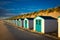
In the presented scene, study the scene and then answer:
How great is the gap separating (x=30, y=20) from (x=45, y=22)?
1170cm

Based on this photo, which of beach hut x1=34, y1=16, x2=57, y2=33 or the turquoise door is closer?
beach hut x1=34, y1=16, x2=57, y2=33

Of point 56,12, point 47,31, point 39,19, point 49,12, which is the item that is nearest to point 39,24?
point 39,19

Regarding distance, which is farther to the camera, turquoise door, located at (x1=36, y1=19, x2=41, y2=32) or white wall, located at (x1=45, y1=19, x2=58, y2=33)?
turquoise door, located at (x1=36, y1=19, x2=41, y2=32)

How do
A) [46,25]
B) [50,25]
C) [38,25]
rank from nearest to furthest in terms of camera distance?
[46,25]
[50,25]
[38,25]

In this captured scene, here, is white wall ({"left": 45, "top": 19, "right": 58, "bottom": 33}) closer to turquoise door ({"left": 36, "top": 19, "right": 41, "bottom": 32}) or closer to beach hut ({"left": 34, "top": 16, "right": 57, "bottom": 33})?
beach hut ({"left": 34, "top": 16, "right": 57, "bottom": 33})

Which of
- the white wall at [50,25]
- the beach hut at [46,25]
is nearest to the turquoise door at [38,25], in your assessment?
the beach hut at [46,25]

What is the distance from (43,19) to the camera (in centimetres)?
2636

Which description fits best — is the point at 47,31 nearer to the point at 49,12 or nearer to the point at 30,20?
the point at 30,20

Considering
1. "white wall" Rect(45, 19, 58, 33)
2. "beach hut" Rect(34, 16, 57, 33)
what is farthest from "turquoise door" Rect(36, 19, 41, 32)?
"white wall" Rect(45, 19, 58, 33)

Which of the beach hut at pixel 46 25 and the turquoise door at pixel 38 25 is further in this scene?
the turquoise door at pixel 38 25

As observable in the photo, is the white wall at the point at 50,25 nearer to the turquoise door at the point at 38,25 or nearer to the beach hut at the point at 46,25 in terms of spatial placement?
the beach hut at the point at 46,25

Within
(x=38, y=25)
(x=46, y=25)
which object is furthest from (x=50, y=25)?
(x=38, y=25)

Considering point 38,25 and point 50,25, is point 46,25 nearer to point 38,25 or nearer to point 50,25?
point 50,25

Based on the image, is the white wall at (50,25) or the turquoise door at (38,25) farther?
the turquoise door at (38,25)
